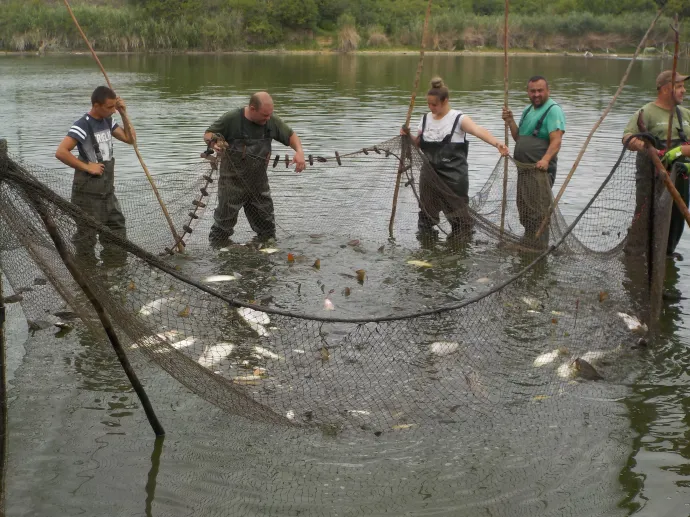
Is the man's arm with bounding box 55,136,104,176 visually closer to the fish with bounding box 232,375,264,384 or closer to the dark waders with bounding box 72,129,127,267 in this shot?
the dark waders with bounding box 72,129,127,267

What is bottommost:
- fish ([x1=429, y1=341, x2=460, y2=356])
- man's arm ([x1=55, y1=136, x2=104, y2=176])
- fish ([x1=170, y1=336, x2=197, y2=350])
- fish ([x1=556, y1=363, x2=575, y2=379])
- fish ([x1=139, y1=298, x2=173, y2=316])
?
fish ([x1=556, y1=363, x2=575, y2=379])

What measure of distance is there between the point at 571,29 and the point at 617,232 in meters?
49.9

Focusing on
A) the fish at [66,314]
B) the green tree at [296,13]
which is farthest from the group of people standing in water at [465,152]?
the green tree at [296,13]

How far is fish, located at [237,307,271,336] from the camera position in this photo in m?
6.10

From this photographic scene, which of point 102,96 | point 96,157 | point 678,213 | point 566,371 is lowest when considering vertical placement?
point 566,371

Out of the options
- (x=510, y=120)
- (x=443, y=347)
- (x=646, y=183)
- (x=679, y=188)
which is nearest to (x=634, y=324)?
(x=646, y=183)

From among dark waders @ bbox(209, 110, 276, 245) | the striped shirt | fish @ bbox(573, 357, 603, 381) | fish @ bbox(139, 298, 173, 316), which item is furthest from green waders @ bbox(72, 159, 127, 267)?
fish @ bbox(573, 357, 603, 381)

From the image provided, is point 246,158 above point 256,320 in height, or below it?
above

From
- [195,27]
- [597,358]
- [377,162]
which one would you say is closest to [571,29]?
[195,27]

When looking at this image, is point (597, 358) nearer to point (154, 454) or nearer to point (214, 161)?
point (154, 454)

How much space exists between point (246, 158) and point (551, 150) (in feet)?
10.00

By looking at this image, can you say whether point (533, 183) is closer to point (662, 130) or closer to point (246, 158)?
point (662, 130)

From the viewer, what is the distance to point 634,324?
6.48 m

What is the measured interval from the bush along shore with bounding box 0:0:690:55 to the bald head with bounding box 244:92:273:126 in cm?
4191
